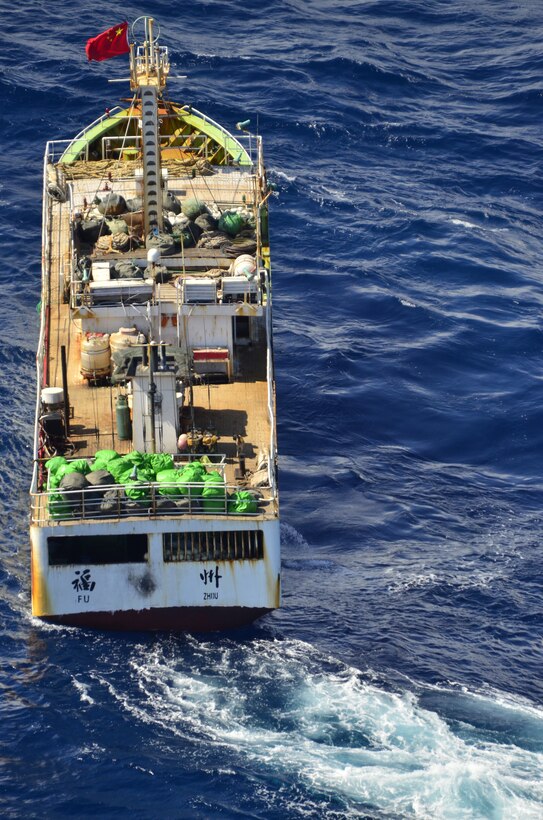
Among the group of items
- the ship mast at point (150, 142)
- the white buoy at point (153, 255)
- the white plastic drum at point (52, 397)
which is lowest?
the white plastic drum at point (52, 397)

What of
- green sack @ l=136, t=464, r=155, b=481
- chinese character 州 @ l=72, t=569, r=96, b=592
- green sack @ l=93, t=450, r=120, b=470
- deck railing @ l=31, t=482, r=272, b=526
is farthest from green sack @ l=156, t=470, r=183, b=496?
chinese character 州 @ l=72, t=569, r=96, b=592

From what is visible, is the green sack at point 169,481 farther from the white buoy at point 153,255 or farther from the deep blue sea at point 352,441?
the white buoy at point 153,255

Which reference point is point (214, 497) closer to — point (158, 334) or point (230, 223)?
point (158, 334)

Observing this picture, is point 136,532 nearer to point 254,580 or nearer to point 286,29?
point 254,580

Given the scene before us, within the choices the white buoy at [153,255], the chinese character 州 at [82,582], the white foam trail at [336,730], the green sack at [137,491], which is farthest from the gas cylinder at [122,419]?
the white foam trail at [336,730]

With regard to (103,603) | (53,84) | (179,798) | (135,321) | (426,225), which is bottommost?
(179,798)

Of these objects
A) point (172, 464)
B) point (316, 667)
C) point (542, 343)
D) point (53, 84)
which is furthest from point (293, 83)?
point (316, 667)
